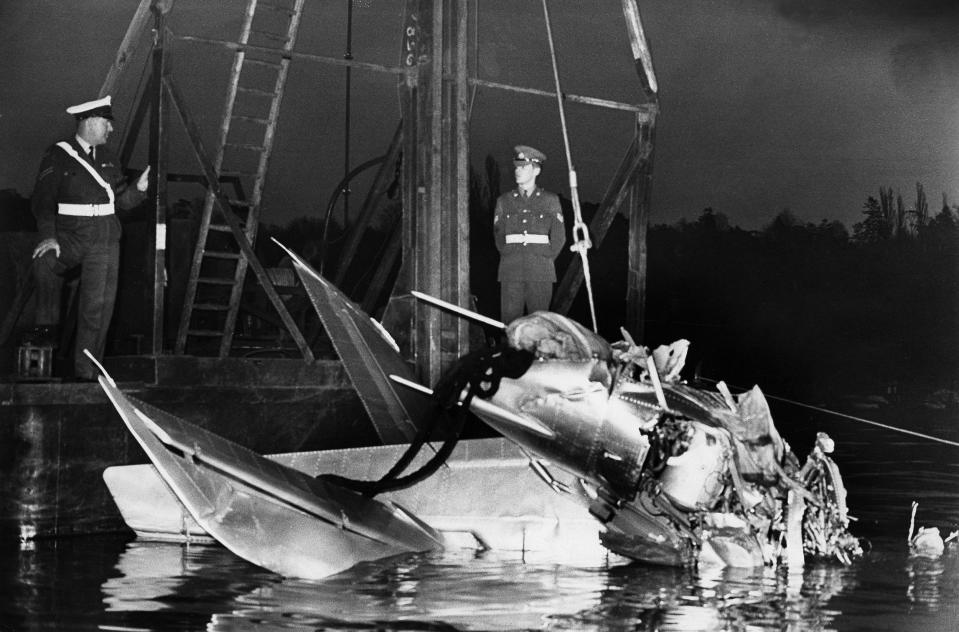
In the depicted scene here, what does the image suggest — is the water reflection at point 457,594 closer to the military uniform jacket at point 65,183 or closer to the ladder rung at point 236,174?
the military uniform jacket at point 65,183

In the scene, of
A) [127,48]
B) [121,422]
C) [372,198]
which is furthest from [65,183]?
[372,198]

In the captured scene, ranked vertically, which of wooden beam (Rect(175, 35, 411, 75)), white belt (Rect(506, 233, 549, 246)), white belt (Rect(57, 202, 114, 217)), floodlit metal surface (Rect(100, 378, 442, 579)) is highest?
wooden beam (Rect(175, 35, 411, 75))

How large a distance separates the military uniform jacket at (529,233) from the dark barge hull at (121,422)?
6.70 ft

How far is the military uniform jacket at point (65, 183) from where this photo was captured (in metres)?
9.73

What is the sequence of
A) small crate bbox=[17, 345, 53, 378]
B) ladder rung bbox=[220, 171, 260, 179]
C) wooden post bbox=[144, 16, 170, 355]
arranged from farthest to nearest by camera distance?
ladder rung bbox=[220, 171, 260, 179] < wooden post bbox=[144, 16, 170, 355] < small crate bbox=[17, 345, 53, 378]

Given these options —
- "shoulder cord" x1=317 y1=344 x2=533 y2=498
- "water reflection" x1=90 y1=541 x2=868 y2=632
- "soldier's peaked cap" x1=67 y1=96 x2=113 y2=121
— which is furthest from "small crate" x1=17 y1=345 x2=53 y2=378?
"shoulder cord" x1=317 y1=344 x2=533 y2=498

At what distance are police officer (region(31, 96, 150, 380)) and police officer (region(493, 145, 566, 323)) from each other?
3166mm

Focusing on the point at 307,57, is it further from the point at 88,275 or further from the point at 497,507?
the point at 497,507

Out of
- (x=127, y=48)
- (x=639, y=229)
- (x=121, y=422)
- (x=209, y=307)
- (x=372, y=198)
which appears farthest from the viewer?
(x=639, y=229)

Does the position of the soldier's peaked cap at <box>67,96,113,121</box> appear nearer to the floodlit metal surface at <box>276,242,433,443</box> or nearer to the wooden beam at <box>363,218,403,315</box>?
the floodlit metal surface at <box>276,242,433,443</box>

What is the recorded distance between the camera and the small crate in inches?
360

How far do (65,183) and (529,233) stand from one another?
3807 mm

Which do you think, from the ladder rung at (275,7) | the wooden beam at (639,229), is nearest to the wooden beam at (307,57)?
the ladder rung at (275,7)

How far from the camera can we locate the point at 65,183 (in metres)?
9.80
